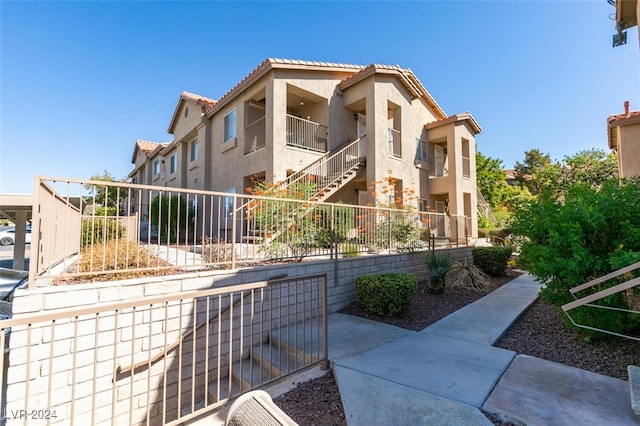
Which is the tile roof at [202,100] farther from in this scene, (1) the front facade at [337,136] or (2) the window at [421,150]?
(2) the window at [421,150]

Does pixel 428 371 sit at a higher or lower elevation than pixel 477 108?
lower

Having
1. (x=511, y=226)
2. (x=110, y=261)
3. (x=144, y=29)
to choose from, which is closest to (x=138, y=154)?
(x=144, y=29)

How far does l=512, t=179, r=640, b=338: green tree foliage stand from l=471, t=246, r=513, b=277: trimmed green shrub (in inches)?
252

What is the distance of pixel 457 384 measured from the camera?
3344mm

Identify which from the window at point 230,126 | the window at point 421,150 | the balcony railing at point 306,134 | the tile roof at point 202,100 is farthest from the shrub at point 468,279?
the tile roof at point 202,100

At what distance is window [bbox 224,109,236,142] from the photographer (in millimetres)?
14284

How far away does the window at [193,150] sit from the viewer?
59.2ft

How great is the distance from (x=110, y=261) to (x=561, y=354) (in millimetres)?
6830

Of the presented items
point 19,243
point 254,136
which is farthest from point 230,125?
point 19,243

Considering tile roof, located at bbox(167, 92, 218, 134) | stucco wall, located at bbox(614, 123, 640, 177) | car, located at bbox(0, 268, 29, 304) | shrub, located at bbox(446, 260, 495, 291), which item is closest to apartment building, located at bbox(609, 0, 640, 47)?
stucco wall, located at bbox(614, 123, 640, 177)

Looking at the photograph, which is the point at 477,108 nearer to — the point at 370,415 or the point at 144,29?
the point at 144,29

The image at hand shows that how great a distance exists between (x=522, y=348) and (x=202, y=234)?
17.9 feet

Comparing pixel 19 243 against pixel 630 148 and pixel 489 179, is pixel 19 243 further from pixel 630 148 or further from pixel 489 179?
pixel 489 179

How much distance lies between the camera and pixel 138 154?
1139 inches
